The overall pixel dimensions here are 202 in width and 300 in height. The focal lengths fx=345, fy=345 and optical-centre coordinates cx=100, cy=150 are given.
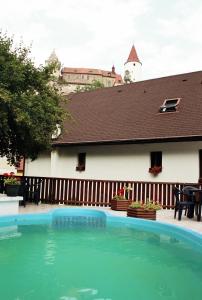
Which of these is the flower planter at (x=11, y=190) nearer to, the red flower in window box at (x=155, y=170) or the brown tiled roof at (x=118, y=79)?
the red flower in window box at (x=155, y=170)

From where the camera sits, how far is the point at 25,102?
516 inches

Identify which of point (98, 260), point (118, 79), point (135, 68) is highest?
point (118, 79)

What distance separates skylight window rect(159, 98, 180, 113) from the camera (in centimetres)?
1889

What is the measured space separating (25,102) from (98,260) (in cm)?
772

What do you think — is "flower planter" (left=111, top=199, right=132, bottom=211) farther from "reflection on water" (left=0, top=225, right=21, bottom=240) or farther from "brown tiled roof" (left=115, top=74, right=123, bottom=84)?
"brown tiled roof" (left=115, top=74, right=123, bottom=84)

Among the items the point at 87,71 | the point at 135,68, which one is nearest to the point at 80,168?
the point at 135,68

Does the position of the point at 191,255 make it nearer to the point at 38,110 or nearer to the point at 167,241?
the point at 167,241

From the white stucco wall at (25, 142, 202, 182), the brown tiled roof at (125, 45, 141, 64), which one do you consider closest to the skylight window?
the white stucco wall at (25, 142, 202, 182)

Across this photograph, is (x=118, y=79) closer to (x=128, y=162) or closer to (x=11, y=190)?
(x=128, y=162)

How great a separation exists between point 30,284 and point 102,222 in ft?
21.5

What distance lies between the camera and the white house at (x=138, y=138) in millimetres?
16672

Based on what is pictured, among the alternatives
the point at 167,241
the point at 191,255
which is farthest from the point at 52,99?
the point at 191,255

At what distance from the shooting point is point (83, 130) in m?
20.7

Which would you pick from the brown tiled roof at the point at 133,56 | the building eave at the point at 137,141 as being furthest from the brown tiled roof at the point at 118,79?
the building eave at the point at 137,141
